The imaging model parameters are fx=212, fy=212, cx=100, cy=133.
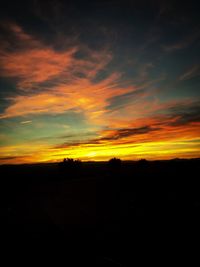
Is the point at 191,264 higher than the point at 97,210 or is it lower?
lower

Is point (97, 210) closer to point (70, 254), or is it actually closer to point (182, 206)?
Answer: point (182, 206)

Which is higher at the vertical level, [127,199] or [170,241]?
[127,199]

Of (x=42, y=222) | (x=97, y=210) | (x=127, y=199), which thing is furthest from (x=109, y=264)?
(x=127, y=199)

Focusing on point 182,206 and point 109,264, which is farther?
point 182,206

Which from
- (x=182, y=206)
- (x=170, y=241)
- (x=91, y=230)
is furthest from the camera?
(x=182, y=206)

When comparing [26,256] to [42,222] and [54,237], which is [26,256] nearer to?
[54,237]

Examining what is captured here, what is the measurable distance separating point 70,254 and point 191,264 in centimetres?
447

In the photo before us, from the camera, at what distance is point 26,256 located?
26.6ft

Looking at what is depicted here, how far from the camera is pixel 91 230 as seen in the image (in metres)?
11.1

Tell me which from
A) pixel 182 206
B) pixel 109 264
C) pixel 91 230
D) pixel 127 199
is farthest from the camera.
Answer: pixel 127 199

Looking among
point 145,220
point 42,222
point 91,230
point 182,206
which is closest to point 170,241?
point 145,220

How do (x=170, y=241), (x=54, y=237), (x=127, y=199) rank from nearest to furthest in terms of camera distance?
(x=170, y=241), (x=54, y=237), (x=127, y=199)

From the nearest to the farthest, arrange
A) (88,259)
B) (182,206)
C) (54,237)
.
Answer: (88,259) < (54,237) < (182,206)

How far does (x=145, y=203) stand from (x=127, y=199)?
215cm
